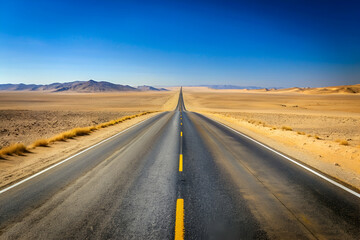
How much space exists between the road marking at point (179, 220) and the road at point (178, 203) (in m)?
0.02

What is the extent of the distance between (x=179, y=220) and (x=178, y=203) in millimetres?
733

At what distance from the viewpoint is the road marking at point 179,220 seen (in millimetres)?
3687

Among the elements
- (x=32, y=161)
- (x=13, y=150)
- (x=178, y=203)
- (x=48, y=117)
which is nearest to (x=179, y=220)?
(x=178, y=203)

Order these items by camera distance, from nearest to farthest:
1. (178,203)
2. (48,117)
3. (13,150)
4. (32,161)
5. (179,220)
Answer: (179,220)
(178,203)
(32,161)
(13,150)
(48,117)

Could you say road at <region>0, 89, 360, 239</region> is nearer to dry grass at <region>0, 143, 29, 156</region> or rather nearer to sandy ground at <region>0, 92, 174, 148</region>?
dry grass at <region>0, 143, 29, 156</region>

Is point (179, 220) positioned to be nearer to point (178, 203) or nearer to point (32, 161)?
point (178, 203)

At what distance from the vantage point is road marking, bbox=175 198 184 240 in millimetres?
3687

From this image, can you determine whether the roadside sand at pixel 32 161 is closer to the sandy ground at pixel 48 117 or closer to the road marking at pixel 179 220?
the road marking at pixel 179 220

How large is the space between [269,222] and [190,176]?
9.89 ft

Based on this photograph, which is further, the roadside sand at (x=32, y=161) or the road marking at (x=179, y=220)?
the roadside sand at (x=32, y=161)

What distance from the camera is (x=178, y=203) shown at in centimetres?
489

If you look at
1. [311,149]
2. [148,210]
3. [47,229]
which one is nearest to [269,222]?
[148,210]

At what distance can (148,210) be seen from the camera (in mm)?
4609

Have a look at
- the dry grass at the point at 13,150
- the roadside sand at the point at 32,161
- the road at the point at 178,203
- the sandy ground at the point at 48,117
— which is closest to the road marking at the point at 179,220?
the road at the point at 178,203
